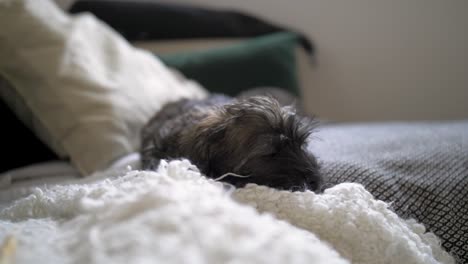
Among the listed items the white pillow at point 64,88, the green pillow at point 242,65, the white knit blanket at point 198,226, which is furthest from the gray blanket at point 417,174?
the green pillow at point 242,65

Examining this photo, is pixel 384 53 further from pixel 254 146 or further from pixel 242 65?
pixel 254 146

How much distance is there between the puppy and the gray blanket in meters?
0.09

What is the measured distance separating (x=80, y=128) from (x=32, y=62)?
29 cm

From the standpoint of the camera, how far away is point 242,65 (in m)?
2.26

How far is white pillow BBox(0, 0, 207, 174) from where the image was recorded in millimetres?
1467

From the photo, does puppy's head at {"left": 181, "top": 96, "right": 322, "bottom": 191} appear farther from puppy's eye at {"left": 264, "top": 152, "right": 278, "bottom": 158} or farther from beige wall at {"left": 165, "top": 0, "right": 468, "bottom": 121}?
beige wall at {"left": 165, "top": 0, "right": 468, "bottom": 121}

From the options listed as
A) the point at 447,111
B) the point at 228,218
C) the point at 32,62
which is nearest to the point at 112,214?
the point at 228,218

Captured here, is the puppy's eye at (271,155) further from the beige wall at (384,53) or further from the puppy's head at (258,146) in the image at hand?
the beige wall at (384,53)

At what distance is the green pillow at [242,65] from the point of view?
2191 mm

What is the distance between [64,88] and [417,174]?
122 cm

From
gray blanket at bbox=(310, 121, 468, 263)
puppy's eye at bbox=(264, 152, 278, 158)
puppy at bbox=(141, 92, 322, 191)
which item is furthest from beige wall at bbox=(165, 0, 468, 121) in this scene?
puppy's eye at bbox=(264, 152, 278, 158)

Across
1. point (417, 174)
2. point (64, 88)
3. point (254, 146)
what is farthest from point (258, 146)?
point (64, 88)

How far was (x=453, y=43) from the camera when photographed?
107 inches

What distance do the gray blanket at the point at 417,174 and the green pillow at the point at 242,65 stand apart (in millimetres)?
853
